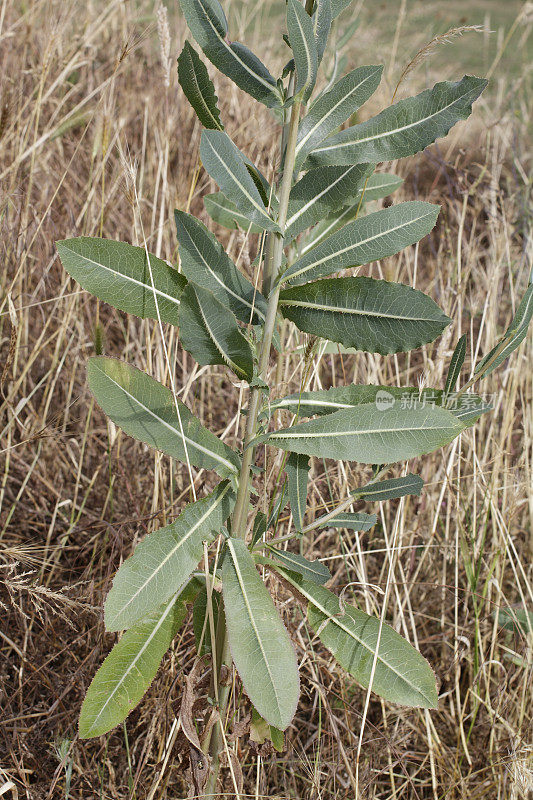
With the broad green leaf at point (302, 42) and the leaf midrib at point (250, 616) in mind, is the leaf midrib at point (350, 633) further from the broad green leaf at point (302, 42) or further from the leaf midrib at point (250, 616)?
the broad green leaf at point (302, 42)

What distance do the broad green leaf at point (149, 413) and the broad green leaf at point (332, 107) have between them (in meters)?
0.34

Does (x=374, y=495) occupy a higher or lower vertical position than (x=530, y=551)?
higher

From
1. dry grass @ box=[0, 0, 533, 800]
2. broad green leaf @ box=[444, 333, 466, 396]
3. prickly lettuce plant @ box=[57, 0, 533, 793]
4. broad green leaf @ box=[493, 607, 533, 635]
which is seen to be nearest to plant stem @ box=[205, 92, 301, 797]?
prickly lettuce plant @ box=[57, 0, 533, 793]

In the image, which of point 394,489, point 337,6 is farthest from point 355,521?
point 337,6

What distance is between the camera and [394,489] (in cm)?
92

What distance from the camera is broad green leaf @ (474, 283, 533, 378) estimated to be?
2.75ft

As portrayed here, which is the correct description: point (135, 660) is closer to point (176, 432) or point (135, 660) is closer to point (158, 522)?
point (176, 432)

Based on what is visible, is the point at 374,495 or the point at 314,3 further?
the point at 374,495

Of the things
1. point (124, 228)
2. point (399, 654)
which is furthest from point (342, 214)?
point (124, 228)

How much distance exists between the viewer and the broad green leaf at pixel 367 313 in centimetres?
79

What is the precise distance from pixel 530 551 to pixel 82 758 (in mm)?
1036

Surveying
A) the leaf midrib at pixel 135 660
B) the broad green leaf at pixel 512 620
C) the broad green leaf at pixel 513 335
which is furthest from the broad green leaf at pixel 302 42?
the broad green leaf at pixel 512 620

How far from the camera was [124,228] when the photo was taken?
→ 2051 mm

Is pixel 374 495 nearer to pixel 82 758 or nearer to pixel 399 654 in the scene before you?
pixel 399 654
